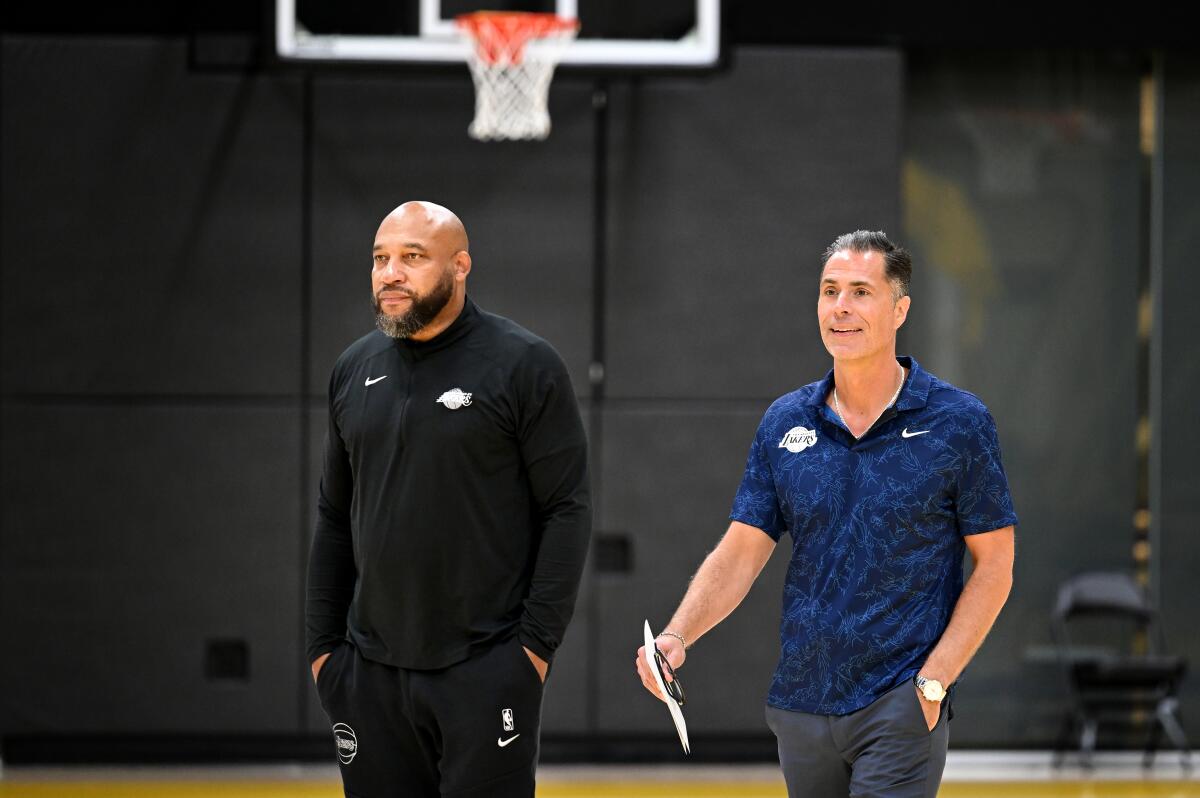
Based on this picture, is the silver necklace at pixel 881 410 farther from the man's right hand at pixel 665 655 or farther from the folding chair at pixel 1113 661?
the folding chair at pixel 1113 661

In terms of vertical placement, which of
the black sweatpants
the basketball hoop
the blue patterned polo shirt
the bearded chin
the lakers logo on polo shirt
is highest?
the basketball hoop

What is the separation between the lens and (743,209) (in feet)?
22.7

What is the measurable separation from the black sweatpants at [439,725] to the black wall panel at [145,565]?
3526 millimetres

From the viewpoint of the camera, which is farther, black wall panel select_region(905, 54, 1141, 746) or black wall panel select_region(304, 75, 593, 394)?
black wall panel select_region(905, 54, 1141, 746)

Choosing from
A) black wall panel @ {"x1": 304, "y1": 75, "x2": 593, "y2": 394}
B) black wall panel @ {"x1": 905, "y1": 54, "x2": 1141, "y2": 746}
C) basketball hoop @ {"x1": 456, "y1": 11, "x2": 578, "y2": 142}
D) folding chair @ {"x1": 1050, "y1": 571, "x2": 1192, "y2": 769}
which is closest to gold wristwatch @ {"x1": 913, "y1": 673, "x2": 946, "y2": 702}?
basketball hoop @ {"x1": 456, "y1": 11, "x2": 578, "y2": 142}

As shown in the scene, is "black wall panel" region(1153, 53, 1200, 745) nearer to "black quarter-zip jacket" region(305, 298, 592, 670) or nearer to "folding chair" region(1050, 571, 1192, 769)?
"folding chair" region(1050, 571, 1192, 769)

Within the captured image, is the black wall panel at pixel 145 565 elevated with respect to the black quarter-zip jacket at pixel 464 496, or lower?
lower

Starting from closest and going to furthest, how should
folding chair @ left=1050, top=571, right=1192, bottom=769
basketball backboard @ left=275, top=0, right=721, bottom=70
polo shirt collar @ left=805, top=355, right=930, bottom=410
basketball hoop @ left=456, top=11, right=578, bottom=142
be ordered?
polo shirt collar @ left=805, top=355, right=930, bottom=410 < basketball hoop @ left=456, top=11, right=578, bottom=142 < basketball backboard @ left=275, top=0, right=721, bottom=70 < folding chair @ left=1050, top=571, right=1192, bottom=769

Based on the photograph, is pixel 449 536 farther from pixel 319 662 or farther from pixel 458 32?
pixel 458 32

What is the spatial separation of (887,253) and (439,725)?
57.2 inches

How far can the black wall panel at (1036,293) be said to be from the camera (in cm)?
730

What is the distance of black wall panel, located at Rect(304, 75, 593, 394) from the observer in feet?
22.5

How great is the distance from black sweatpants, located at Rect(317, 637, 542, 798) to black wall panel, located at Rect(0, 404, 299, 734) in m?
3.53

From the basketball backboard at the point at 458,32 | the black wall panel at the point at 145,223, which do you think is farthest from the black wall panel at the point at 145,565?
the basketball backboard at the point at 458,32
